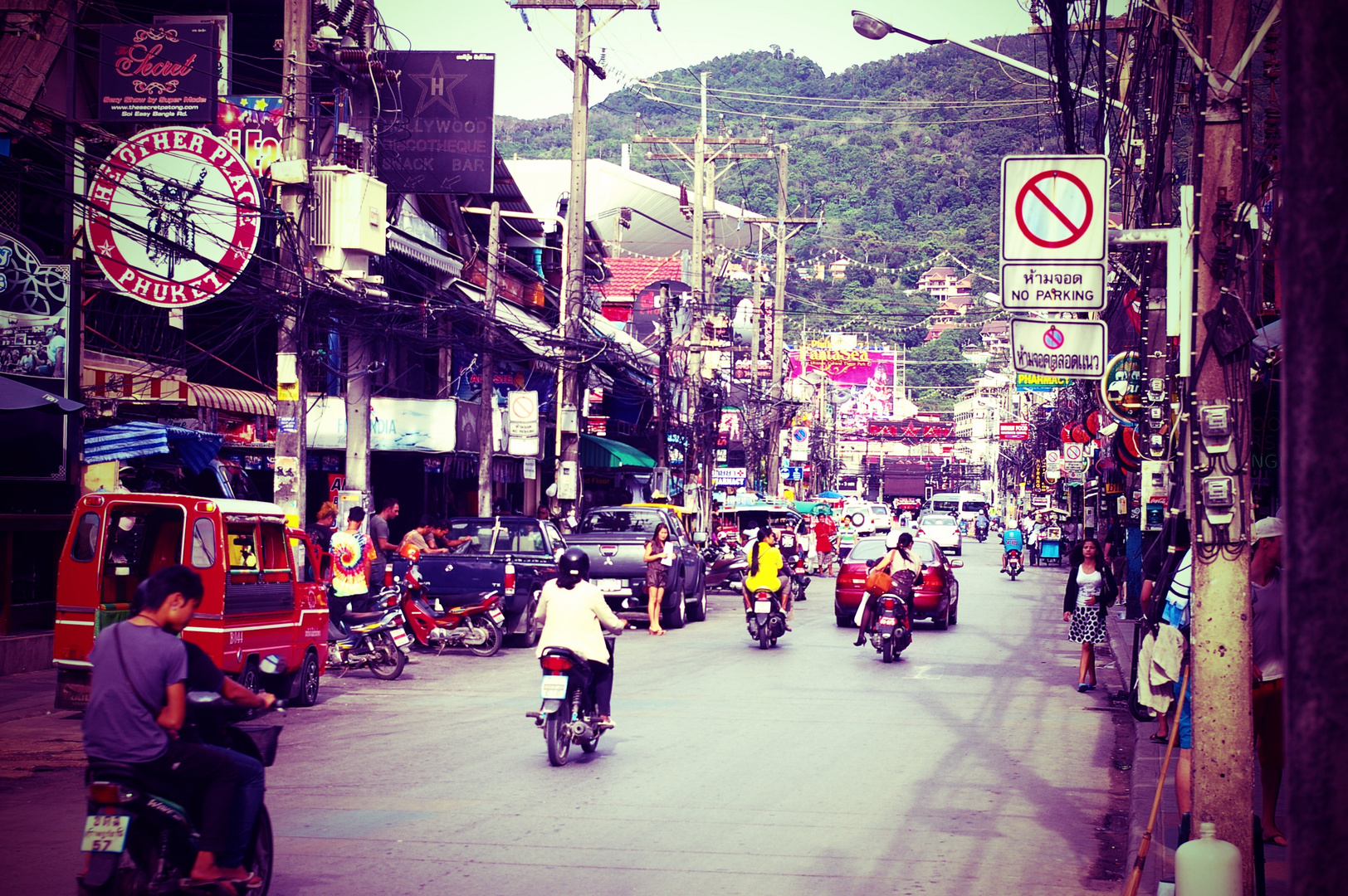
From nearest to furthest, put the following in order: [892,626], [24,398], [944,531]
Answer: [24,398]
[892,626]
[944,531]

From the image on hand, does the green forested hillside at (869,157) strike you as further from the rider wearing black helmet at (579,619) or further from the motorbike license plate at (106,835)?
the motorbike license plate at (106,835)

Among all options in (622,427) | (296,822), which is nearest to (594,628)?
(296,822)

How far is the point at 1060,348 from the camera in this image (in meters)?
14.3

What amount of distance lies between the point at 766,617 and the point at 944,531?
3409 centimetres

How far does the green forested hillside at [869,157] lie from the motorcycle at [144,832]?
295ft

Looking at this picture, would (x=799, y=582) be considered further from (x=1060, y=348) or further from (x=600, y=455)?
(x=1060, y=348)

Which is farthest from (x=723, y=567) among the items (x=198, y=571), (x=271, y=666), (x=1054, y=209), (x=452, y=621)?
(x=271, y=666)

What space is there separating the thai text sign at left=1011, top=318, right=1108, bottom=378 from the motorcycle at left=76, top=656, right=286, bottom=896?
8.83 m

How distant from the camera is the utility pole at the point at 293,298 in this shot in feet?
52.0

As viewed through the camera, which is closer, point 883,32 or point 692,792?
point 692,792

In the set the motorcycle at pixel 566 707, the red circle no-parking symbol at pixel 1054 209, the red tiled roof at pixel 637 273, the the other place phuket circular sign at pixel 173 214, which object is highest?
the red tiled roof at pixel 637 273

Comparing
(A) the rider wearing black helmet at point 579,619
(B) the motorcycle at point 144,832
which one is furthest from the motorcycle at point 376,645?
(B) the motorcycle at point 144,832

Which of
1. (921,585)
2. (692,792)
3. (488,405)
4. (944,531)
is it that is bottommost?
(944,531)

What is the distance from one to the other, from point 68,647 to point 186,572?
23.4 ft
